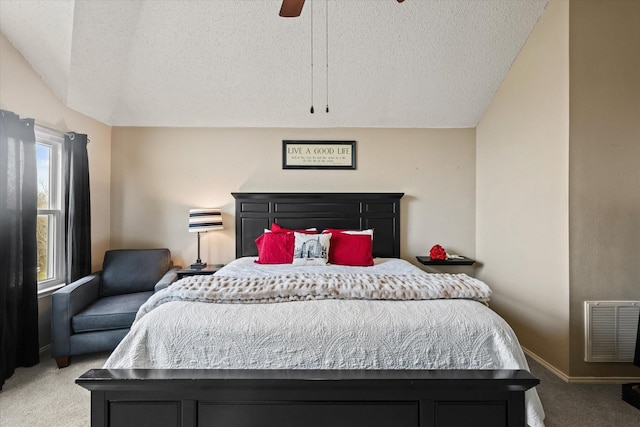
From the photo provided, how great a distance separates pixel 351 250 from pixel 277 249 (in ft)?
2.40

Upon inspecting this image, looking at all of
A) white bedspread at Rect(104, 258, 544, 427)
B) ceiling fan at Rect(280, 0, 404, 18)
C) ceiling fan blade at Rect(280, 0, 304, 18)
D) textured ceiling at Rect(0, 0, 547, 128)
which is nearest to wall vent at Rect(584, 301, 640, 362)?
white bedspread at Rect(104, 258, 544, 427)

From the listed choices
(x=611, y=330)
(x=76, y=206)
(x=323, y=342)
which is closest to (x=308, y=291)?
(x=323, y=342)

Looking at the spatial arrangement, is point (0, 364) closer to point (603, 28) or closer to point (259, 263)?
point (259, 263)

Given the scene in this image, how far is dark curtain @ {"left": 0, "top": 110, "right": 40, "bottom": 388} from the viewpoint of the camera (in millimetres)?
2369

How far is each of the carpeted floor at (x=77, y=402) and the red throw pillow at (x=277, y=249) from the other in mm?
1663

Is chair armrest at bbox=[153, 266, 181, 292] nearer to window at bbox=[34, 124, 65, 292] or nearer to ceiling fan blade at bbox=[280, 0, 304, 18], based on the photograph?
window at bbox=[34, 124, 65, 292]

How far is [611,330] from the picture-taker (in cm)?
236

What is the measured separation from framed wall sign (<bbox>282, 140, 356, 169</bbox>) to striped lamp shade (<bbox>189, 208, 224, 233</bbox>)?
97cm

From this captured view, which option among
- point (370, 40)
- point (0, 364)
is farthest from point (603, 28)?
point (0, 364)

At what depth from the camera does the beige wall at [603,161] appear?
7.74 ft

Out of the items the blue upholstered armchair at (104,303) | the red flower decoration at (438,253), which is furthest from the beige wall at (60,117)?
the red flower decoration at (438,253)

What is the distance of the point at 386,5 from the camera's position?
2656 millimetres

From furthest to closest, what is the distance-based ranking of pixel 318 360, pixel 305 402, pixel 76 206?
pixel 76 206, pixel 318 360, pixel 305 402

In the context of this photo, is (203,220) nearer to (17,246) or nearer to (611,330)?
(17,246)
